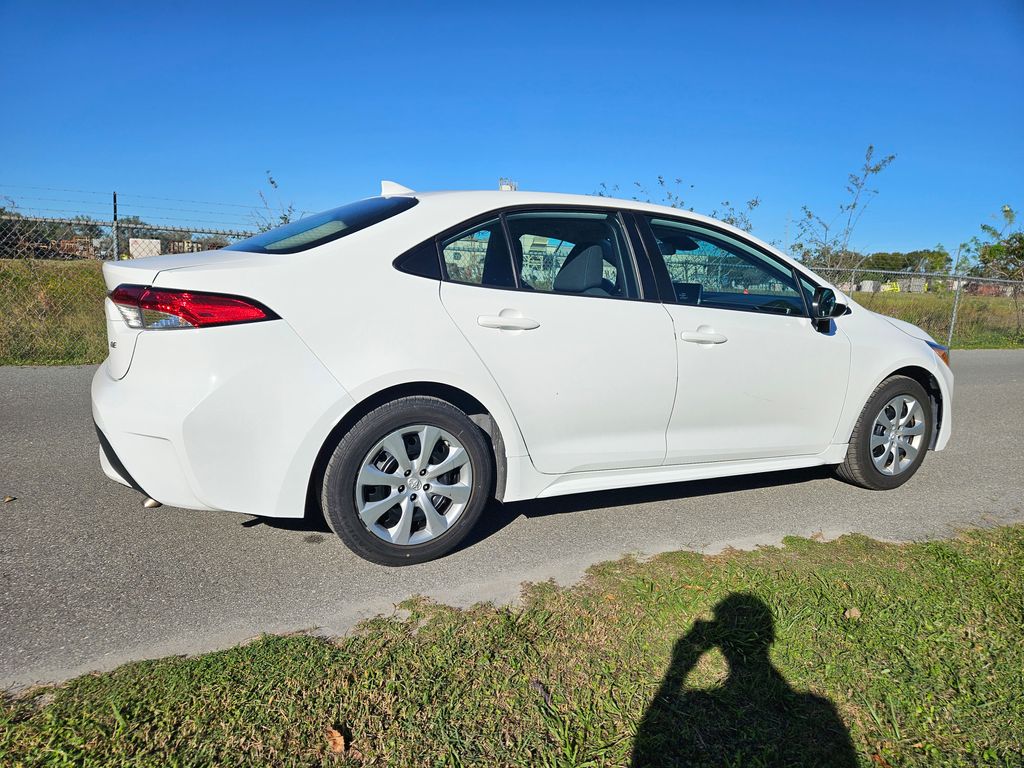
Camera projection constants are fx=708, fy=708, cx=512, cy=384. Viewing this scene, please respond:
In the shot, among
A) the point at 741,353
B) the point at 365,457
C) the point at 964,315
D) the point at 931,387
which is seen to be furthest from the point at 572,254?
the point at 964,315

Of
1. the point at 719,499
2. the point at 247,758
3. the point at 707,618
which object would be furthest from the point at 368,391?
the point at 719,499

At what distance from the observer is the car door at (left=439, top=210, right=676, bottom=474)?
3.28 m

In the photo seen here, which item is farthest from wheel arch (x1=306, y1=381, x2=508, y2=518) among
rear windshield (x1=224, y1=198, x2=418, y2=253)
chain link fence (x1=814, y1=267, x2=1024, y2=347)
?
chain link fence (x1=814, y1=267, x2=1024, y2=347)

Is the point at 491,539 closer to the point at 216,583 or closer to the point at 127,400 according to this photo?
the point at 216,583

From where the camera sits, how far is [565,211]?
12.1ft

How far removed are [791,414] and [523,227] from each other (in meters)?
1.94

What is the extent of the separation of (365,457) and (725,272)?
94.1 inches

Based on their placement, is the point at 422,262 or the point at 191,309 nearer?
the point at 191,309

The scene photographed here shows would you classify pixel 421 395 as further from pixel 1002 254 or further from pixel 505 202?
pixel 1002 254

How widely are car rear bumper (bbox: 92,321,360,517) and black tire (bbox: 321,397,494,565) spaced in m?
0.12

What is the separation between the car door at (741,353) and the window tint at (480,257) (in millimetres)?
869

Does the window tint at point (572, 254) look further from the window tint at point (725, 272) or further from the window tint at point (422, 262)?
the window tint at point (422, 262)

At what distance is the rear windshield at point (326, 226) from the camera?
3.21 metres

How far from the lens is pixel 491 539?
12.0ft
